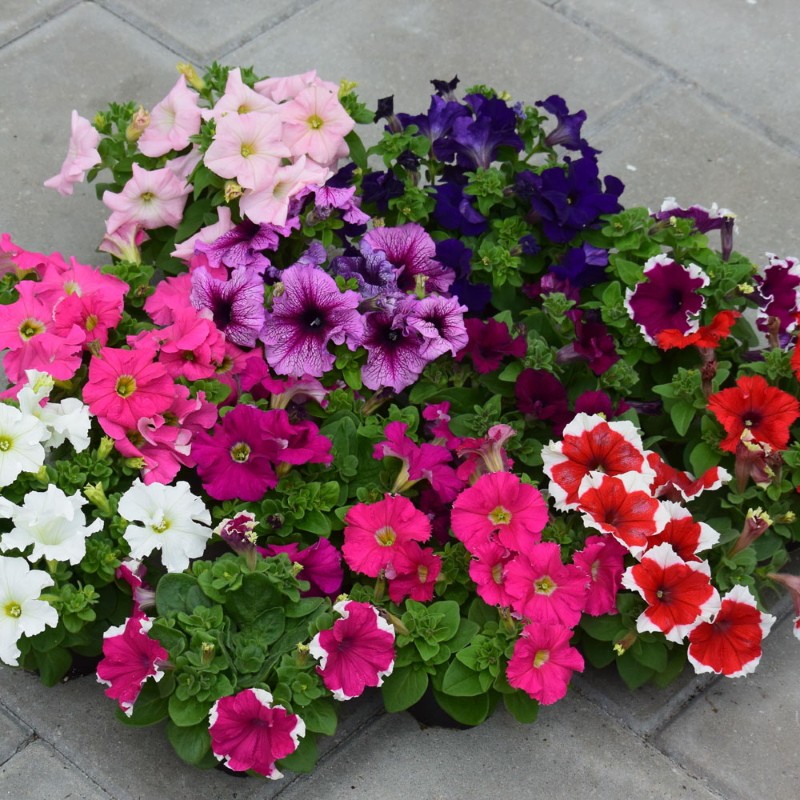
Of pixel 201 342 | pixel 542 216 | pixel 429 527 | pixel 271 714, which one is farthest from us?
pixel 542 216

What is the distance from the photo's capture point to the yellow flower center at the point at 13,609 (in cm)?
263

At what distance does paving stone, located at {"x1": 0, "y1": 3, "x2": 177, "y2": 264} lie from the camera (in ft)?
13.3

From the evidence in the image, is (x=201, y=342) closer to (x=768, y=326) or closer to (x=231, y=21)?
(x=768, y=326)

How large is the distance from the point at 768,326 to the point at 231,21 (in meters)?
2.57

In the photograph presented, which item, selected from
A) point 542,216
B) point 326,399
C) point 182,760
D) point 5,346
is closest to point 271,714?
point 182,760

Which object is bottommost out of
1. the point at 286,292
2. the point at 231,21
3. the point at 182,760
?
the point at 182,760

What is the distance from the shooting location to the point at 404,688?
2773mm

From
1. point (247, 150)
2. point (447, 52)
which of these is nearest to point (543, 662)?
point (247, 150)

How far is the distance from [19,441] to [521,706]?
1.26 metres

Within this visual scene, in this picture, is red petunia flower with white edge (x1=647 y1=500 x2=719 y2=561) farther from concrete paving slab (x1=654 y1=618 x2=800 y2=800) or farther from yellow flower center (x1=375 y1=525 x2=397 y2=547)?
yellow flower center (x1=375 y1=525 x2=397 y2=547)

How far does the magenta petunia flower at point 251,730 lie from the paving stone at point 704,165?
2388 mm

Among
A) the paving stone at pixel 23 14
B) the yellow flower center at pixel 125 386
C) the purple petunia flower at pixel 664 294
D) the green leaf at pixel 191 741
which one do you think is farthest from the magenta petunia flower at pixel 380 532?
the paving stone at pixel 23 14

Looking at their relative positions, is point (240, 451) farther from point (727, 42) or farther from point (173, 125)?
point (727, 42)

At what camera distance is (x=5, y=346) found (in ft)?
9.78
